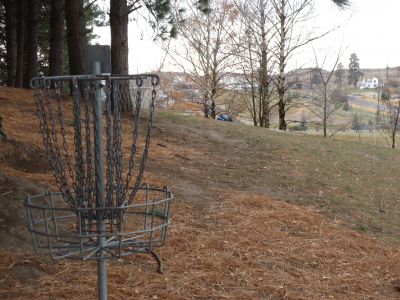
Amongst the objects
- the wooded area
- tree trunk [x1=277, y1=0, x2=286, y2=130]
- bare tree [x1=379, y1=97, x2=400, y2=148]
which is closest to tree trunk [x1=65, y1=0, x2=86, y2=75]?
Result: the wooded area

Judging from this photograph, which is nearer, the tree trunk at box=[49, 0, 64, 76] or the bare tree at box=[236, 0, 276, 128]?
the tree trunk at box=[49, 0, 64, 76]

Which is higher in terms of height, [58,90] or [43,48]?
[43,48]

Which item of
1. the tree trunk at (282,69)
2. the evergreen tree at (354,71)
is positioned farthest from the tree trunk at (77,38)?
the evergreen tree at (354,71)

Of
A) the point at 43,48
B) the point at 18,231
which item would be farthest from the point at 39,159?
the point at 43,48

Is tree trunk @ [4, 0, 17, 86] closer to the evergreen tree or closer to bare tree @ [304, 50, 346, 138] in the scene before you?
bare tree @ [304, 50, 346, 138]

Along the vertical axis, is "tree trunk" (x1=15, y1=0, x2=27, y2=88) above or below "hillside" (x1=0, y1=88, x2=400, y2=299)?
above

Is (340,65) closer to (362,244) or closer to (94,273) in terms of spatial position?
(362,244)

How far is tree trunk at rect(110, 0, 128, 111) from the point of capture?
7.95m

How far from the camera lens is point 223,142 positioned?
8.11m

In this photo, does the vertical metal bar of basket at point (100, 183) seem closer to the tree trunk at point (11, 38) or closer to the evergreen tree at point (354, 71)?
the tree trunk at point (11, 38)

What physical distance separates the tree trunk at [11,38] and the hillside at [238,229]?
18.1ft

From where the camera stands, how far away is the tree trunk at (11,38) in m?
12.5

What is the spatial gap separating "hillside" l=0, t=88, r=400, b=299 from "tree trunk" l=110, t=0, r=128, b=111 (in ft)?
3.97

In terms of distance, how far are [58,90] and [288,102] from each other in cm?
1569
